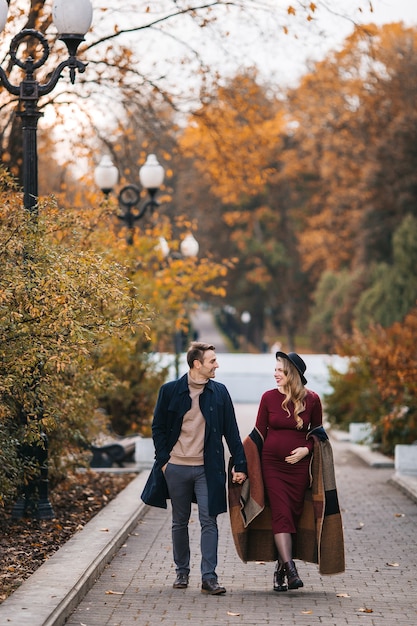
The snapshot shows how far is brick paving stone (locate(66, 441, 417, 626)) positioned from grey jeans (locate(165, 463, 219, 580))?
0.27m

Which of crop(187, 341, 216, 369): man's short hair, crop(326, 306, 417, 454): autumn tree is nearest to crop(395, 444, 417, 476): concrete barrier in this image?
crop(326, 306, 417, 454): autumn tree

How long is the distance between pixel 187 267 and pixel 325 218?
125ft

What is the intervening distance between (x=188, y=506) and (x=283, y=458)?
30.1 inches

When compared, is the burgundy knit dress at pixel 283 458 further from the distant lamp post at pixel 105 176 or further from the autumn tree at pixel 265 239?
the autumn tree at pixel 265 239

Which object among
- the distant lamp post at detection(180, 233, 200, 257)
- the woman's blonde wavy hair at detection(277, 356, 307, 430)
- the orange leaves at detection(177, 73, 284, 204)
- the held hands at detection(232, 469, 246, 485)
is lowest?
the held hands at detection(232, 469, 246, 485)

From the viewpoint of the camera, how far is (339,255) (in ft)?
192

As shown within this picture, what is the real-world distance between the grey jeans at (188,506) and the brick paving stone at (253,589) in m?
0.27

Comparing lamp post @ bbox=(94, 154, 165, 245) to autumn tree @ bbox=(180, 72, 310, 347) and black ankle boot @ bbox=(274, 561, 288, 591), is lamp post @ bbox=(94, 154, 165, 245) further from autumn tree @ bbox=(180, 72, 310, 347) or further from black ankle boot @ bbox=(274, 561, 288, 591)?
autumn tree @ bbox=(180, 72, 310, 347)

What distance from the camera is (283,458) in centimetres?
827

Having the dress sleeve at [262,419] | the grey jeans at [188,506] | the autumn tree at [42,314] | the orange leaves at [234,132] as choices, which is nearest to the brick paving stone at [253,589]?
the grey jeans at [188,506]

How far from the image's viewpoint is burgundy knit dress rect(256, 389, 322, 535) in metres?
8.23

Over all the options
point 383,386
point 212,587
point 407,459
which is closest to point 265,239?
point 383,386

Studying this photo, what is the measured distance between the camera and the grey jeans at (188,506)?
8133 millimetres

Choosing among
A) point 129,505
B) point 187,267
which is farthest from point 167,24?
point 129,505
